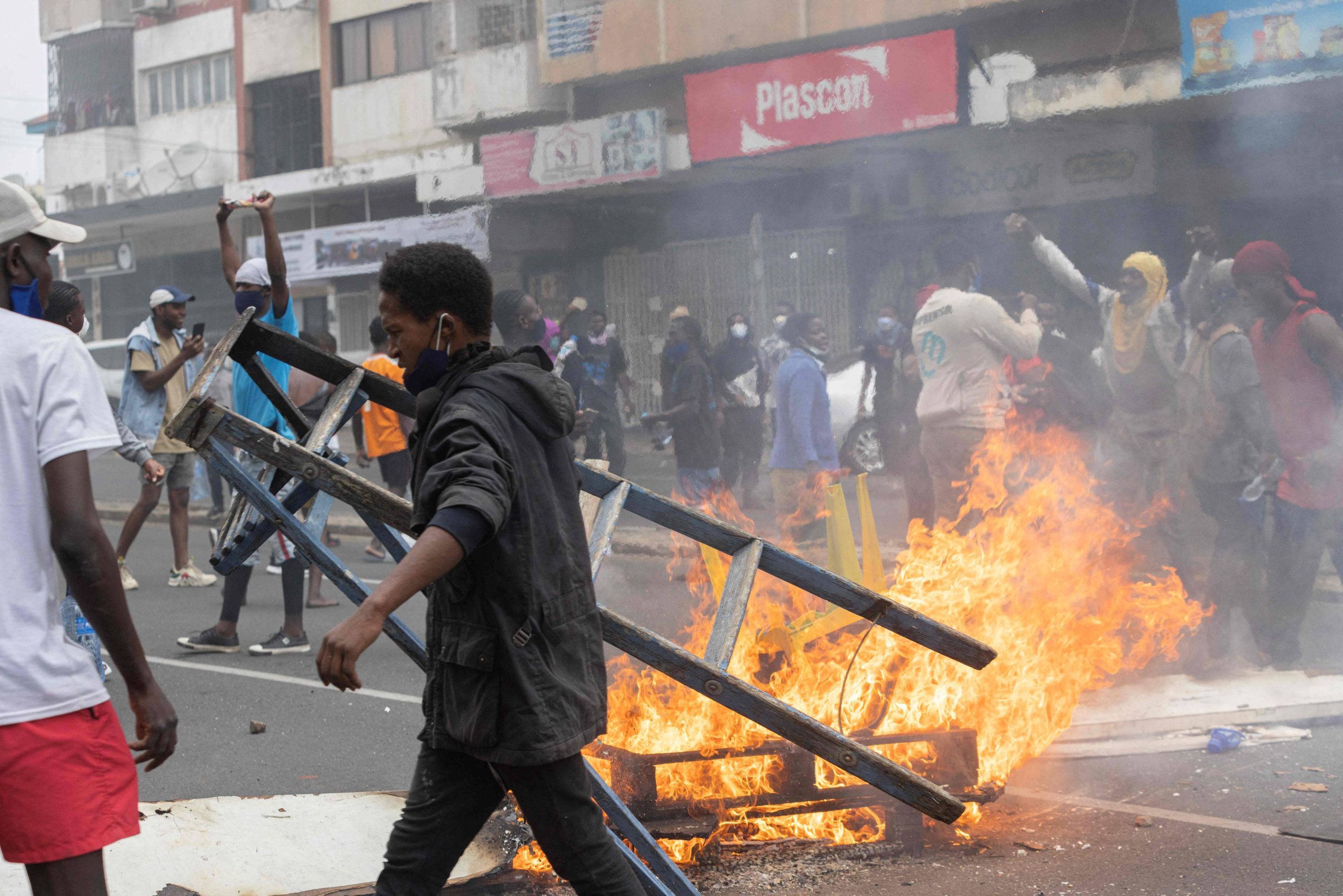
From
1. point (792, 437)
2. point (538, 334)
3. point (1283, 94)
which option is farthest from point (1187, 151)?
point (538, 334)

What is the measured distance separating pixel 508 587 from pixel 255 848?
5.76 ft

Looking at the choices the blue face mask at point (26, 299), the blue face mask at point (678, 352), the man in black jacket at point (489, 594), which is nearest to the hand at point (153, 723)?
the man in black jacket at point (489, 594)

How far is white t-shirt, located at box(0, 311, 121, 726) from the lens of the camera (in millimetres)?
1933

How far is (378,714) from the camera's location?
5.59 metres

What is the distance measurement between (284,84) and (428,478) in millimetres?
26365

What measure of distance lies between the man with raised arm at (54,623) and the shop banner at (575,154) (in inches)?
625

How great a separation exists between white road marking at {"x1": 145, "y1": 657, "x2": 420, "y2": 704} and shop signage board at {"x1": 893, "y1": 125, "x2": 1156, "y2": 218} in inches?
462

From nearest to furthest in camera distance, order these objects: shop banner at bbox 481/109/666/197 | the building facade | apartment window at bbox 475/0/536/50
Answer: the building facade
shop banner at bbox 481/109/666/197
apartment window at bbox 475/0/536/50

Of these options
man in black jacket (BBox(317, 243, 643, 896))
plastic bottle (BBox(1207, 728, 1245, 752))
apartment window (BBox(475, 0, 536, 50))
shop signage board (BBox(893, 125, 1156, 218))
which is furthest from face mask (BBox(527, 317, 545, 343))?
apartment window (BBox(475, 0, 536, 50))

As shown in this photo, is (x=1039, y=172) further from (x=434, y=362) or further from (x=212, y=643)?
(x=434, y=362)

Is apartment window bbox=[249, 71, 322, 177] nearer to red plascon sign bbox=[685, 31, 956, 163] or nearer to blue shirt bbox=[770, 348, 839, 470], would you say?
red plascon sign bbox=[685, 31, 956, 163]

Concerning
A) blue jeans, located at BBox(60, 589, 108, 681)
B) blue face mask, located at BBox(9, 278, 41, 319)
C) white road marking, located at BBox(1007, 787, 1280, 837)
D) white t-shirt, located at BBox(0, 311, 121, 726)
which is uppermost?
blue face mask, located at BBox(9, 278, 41, 319)

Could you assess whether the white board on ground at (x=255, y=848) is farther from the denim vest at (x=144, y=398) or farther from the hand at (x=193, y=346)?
the denim vest at (x=144, y=398)

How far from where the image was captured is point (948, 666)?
4148 mm
